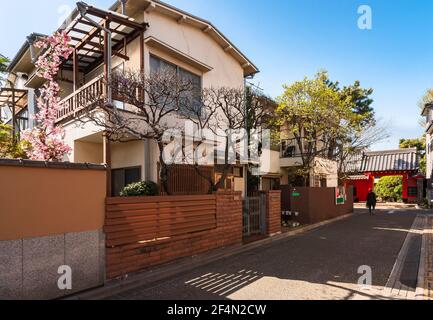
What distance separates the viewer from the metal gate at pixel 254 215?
11055 millimetres

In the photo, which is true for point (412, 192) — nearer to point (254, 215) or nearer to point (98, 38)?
point (254, 215)

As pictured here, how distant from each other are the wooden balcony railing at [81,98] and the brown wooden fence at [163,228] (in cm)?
403

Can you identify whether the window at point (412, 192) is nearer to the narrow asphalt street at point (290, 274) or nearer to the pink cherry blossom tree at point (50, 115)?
the narrow asphalt street at point (290, 274)

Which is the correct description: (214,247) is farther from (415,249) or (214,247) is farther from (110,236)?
(415,249)

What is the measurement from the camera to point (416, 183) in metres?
29.7

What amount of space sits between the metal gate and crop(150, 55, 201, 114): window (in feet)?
12.9

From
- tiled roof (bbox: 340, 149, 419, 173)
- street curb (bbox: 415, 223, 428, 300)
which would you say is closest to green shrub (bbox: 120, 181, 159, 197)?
street curb (bbox: 415, 223, 428, 300)

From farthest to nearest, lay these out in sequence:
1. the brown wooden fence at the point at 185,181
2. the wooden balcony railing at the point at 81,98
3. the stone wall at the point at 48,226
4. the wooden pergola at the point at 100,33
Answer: the brown wooden fence at the point at 185,181, the wooden pergola at the point at 100,33, the wooden balcony railing at the point at 81,98, the stone wall at the point at 48,226

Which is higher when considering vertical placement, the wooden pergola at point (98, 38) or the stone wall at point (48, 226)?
the wooden pergola at point (98, 38)

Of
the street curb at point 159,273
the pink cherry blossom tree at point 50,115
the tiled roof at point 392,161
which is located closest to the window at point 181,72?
the pink cherry blossom tree at point 50,115

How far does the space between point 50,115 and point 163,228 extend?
6813mm

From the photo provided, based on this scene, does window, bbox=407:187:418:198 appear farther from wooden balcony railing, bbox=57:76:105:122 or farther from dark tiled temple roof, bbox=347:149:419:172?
wooden balcony railing, bbox=57:76:105:122

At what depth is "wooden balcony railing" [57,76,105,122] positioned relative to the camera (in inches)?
354
